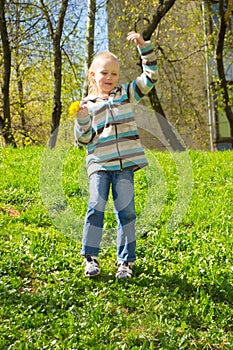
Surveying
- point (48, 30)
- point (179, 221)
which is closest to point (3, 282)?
point (179, 221)

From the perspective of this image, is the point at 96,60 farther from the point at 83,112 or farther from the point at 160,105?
the point at 160,105

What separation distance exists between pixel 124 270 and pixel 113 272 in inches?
7.1

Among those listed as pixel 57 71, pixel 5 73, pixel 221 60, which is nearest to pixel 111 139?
pixel 57 71

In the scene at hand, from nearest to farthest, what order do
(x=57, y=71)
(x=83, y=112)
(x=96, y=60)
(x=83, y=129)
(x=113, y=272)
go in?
(x=83, y=112) < (x=83, y=129) < (x=96, y=60) < (x=113, y=272) < (x=57, y=71)

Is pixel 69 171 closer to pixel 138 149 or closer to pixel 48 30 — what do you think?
pixel 138 149

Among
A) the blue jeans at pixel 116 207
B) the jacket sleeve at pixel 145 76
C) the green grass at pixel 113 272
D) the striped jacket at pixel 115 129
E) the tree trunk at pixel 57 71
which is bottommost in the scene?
the green grass at pixel 113 272

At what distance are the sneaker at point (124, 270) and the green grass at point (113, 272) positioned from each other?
0.06m

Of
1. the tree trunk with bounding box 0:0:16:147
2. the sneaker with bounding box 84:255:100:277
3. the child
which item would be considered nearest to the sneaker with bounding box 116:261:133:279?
the child

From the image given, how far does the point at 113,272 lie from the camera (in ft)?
14.0

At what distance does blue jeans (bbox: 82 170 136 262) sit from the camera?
13.0 ft

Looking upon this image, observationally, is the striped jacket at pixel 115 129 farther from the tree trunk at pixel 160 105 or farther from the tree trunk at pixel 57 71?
the tree trunk at pixel 160 105

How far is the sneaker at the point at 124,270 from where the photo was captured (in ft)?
13.5

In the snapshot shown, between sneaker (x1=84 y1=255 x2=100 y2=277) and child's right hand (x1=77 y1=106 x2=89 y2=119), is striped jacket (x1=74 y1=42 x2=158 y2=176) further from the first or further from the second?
sneaker (x1=84 y1=255 x2=100 y2=277)

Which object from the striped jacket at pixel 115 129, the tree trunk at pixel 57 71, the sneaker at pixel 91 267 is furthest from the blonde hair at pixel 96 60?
the tree trunk at pixel 57 71
